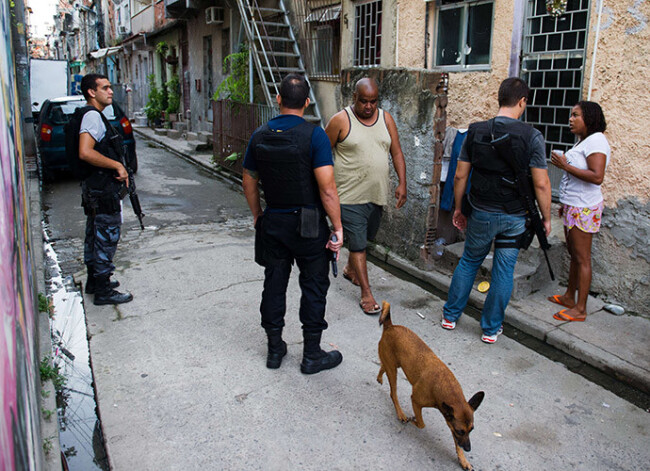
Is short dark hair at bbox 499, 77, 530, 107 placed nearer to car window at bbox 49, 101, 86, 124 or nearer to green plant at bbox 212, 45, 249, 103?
green plant at bbox 212, 45, 249, 103

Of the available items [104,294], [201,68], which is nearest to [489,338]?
[104,294]

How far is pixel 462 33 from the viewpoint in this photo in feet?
21.0

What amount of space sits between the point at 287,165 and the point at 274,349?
4.22 feet

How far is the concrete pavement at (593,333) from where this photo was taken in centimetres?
376

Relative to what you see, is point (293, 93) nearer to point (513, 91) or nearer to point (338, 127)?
point (338, 127)

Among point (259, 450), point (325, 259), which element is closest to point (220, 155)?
point (325, 259)

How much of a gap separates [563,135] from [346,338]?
3.05 metres

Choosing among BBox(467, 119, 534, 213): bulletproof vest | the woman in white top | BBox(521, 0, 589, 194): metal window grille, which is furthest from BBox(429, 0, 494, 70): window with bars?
BBox(467, 119, 534, 213): bulletproof vest

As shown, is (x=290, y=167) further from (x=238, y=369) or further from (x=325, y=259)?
(x=238, y=369)

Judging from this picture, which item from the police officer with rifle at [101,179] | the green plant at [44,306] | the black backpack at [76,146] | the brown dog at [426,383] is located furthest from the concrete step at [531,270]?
the green plant at [44,306]

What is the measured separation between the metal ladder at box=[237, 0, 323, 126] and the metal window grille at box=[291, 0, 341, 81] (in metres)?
0.20

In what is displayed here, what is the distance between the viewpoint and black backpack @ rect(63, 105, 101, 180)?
173 inches

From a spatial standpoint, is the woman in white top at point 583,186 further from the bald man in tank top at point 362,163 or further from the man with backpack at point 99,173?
the man with backpack at point 99,173

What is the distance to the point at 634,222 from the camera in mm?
4574
